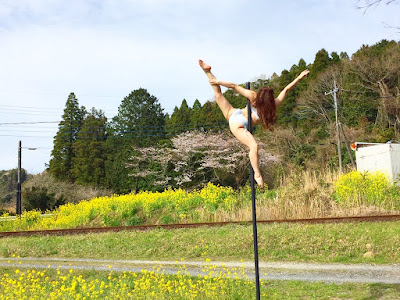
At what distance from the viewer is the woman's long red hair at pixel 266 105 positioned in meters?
3.86

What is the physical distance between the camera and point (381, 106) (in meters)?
33.7

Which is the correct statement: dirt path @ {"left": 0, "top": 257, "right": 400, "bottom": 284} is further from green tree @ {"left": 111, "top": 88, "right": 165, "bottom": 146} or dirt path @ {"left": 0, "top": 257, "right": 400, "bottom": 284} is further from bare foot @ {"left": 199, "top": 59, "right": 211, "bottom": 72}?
green tree @ {"left": 111, "top": 88, "right": 165, "bottom": 146}

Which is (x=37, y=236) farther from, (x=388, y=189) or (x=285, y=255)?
(x=388, y=189)

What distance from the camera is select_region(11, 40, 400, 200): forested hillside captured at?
28.7 m

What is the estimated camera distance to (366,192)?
14.4 metres

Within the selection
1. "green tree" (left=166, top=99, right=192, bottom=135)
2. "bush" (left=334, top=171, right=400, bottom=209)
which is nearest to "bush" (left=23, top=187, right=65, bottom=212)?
"green tree" (left=166, top=99, right=192, bottom=135)

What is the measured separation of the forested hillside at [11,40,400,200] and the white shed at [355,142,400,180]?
6.90m

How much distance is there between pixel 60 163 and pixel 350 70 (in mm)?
26748

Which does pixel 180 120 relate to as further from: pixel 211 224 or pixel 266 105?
pixel 266 105

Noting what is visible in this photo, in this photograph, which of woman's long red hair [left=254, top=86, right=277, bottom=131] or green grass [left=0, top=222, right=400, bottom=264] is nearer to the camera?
woman's long red hair [left=254, top=86, right=277, bottom=131]

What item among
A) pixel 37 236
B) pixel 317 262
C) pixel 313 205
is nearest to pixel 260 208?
pixel 313 205

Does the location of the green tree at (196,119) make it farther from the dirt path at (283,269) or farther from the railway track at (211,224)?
the dirt path at (283,269)

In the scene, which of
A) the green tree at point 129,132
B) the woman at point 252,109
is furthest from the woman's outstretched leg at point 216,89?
the green tree at point 129,132

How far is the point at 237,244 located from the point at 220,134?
1966 cm
